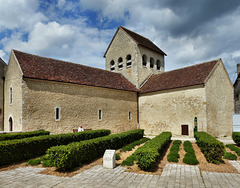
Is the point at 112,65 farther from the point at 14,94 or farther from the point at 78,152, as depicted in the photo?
the point at 78,152

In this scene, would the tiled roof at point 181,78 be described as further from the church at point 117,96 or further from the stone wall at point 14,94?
the stone wall at point 14,94

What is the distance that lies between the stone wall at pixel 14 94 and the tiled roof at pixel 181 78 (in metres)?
13.4

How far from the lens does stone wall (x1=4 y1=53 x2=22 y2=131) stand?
13833 mm

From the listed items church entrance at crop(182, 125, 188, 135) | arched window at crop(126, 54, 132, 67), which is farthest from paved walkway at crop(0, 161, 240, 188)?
arched window at crop(126, 54, 132, 67)

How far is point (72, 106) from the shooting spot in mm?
16000

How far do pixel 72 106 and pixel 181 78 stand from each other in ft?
39.5

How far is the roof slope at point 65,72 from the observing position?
14727 mm

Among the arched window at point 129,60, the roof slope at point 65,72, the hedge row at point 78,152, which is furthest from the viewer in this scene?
the arched window at point 129,60

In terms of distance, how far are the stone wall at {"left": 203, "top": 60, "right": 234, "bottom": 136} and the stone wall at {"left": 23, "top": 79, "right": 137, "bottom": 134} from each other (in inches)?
342

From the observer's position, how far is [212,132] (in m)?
17.0

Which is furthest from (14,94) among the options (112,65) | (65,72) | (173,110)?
(173,110)

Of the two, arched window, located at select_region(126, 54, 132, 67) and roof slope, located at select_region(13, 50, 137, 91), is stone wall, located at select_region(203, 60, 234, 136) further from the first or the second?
arched window, located at select_region(126, 54, 132, 67)

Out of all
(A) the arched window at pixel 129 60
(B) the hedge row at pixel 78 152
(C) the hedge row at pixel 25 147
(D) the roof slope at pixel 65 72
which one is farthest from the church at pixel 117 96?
(B) the hedge row at pixel 78 152

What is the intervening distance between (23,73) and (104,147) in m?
8.81
